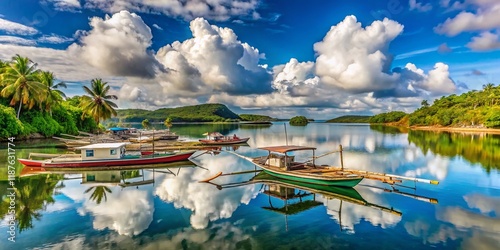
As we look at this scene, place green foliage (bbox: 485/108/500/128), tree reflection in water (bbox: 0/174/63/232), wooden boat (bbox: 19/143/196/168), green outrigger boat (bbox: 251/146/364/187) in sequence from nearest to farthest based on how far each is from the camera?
tree reflection in water (bbox: 0/174/63/232)
green outrigger boat (bbox: 251/146/364/187)
wooden boat (bbox: 19/143/196/168)
green foliage (bbox: 485/108/500/128)

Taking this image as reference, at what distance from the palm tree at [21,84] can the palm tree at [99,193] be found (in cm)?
3667

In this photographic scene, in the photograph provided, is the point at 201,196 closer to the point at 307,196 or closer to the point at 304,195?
the point at 304,195

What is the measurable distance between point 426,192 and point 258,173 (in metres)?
12.6

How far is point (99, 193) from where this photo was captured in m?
18.9

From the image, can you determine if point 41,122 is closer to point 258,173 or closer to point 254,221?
point 258,173

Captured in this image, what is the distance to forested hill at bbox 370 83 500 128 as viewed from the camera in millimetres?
89225

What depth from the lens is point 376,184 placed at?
68.3 feet

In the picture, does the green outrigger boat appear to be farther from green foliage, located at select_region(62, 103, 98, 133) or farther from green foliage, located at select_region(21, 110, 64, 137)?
green foliage, located at select_region(62, 103, 98, 133)

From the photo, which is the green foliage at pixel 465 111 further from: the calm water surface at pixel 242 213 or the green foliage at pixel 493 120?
the calm water surface at pixel 242 213

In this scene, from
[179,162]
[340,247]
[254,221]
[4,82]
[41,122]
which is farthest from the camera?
[41,122]

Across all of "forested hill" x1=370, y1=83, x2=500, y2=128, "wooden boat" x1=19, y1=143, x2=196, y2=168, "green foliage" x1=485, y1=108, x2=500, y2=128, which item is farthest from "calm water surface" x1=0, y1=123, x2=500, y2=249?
"forested hill" x1=370, y1=83, x2=500, y2=128

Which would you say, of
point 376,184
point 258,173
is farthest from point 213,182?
point 376,184

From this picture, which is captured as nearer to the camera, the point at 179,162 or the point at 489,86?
the point at 179,162

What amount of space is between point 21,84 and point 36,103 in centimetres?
665
